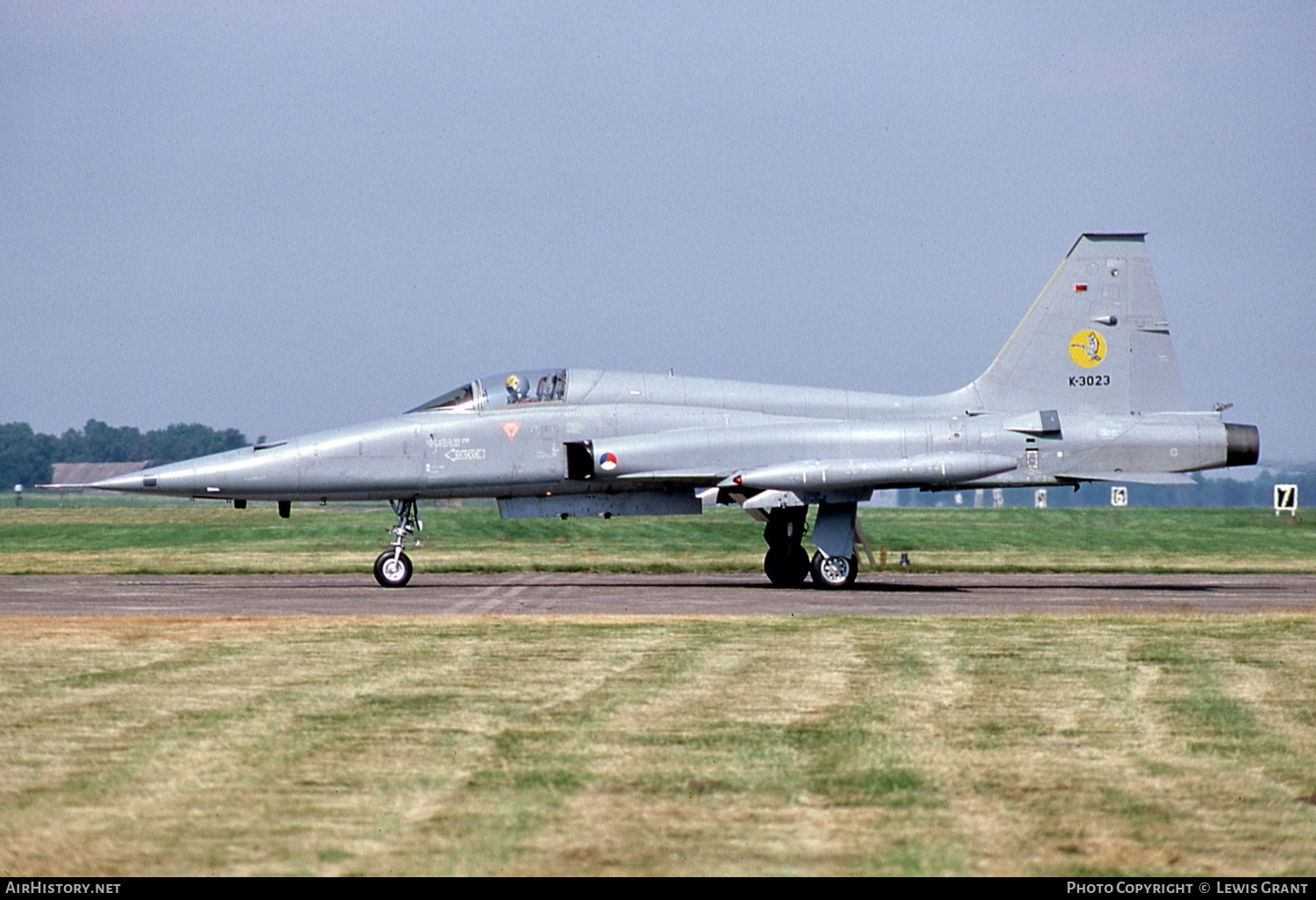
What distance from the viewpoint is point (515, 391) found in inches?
948

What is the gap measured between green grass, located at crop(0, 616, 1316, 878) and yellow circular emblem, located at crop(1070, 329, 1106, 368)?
11.5 metres

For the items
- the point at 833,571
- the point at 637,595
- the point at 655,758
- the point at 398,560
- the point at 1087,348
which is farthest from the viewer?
the point at 1087,348

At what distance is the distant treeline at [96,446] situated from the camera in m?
154

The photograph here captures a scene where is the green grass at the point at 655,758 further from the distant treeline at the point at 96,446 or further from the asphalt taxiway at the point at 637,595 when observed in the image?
the distant treeline at the point at 96,446

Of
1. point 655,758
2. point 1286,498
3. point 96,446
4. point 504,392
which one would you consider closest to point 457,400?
point 504,392

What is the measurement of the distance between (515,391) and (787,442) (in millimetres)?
4403

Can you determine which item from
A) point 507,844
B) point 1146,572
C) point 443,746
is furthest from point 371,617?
point 1146,572

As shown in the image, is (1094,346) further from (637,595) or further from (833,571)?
(637,595)

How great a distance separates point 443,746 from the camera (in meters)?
8.52

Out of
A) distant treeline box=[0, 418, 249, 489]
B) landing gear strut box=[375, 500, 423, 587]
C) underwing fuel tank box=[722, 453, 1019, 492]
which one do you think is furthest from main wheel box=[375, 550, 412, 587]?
distant treeline box=[0, 418, 249, 489]

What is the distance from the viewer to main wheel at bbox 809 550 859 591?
2358 cm

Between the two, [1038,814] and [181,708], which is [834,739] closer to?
[1038,814]

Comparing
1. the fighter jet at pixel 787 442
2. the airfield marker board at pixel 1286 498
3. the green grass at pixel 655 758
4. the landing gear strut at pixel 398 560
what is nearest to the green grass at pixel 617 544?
the airfield marker board at pixel 1286 498
